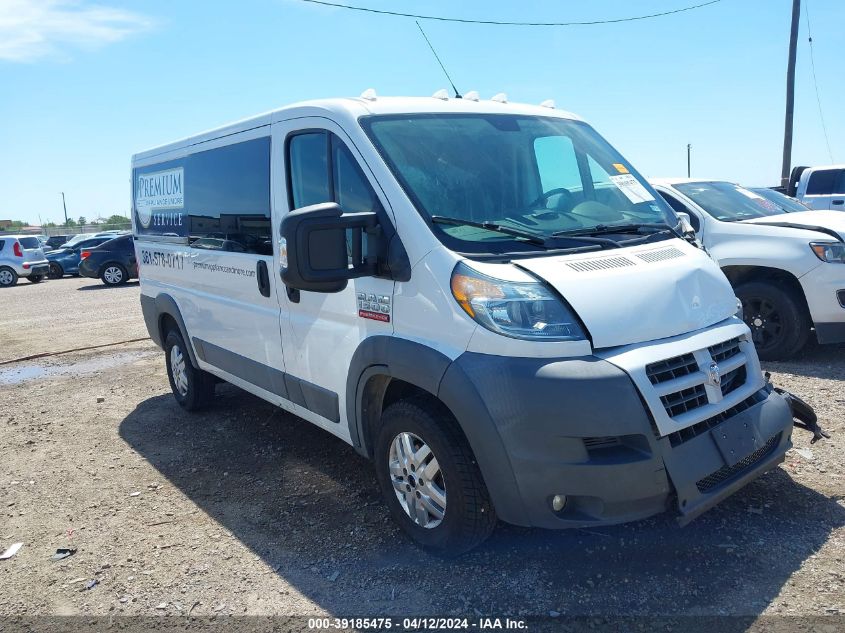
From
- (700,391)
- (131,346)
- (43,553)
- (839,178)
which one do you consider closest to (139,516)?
(43,553)

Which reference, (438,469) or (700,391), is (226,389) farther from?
(700,391)

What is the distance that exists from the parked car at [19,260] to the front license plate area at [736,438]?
24.0 meters

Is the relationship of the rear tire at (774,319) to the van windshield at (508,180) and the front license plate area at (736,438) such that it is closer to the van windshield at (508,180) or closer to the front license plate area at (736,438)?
the van windshield at (508,180)

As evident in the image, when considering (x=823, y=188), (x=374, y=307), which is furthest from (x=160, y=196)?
(x=823, y=188)

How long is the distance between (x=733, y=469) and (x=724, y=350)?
1.77 ft

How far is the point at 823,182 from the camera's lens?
1204 cm

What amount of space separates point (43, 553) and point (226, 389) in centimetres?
316

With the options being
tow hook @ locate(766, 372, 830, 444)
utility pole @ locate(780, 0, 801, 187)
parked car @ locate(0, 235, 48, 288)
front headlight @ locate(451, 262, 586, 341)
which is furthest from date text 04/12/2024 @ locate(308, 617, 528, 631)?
parked car @ locate(0, 235, 48, 288)

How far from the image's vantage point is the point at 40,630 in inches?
121

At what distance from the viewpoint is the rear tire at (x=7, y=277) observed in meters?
22.3

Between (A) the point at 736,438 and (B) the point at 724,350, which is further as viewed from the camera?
(B) the point at 724,350

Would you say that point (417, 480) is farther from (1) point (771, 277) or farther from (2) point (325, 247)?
(1) point (771, 277)

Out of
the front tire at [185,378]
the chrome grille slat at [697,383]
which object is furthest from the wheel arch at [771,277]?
the front tire at [185,378]

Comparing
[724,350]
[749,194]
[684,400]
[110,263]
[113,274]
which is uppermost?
[749,194]
